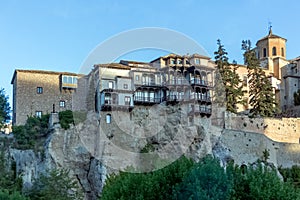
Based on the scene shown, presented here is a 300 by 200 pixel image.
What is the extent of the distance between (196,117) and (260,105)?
10997 millimetres

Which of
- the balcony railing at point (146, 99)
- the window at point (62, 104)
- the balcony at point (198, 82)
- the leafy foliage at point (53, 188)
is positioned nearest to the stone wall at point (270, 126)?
the balcony at point (198, 82)

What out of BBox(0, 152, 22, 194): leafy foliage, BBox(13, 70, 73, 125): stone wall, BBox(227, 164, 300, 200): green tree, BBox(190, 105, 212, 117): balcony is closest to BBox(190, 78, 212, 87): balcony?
BBox(190, 105, 212, 117): balcony

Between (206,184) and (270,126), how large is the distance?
31991 mm

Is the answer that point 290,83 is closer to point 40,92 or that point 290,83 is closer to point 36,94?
point 40,92

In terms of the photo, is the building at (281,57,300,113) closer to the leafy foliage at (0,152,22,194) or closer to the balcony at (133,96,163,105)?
the balcony at (133,96,163,105)

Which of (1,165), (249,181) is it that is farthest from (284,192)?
(1,165)

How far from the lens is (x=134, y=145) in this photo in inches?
1657

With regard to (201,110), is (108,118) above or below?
below

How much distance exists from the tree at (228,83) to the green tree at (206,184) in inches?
1194

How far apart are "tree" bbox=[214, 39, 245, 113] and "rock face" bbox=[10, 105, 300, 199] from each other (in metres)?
7.27

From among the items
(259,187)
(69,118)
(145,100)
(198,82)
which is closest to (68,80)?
(145,100)

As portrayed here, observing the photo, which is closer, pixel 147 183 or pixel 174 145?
pixel 147 183

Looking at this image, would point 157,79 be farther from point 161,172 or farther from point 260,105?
point 161,172

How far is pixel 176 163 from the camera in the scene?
24156 millimetres
